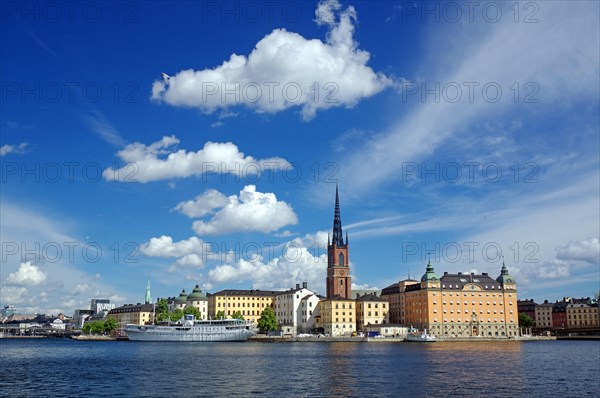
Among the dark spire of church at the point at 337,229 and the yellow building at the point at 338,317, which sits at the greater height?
the dark spire of church at the point at 337,229

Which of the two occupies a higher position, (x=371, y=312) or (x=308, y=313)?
(x=371, y=312)

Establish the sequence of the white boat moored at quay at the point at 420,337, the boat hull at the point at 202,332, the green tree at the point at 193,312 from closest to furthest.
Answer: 1. the white boat moored at quay at the point at 420,337
2. the boat hull at the point at 202,332
3. the green tree at the point at 193,312

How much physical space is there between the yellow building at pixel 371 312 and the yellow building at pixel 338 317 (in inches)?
115

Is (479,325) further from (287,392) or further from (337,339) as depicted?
(287,392)

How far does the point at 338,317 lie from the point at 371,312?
9.78 meters

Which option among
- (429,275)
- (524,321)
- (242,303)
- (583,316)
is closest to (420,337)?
(429,275)

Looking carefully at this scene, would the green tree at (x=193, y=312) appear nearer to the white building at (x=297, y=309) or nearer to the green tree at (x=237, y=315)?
the green tree at (x=237, y=315)

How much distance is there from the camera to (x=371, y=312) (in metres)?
158

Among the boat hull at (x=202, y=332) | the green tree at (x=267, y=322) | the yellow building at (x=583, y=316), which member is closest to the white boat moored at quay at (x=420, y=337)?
the green tree at (x=267, y=322)

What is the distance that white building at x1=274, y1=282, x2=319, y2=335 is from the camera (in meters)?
162

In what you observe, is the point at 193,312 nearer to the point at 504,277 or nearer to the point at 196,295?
the point at 196,295

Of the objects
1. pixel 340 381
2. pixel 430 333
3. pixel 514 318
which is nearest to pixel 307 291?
pixel 430 333

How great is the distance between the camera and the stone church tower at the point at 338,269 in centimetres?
17912

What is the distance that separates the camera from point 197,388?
4700 cm
